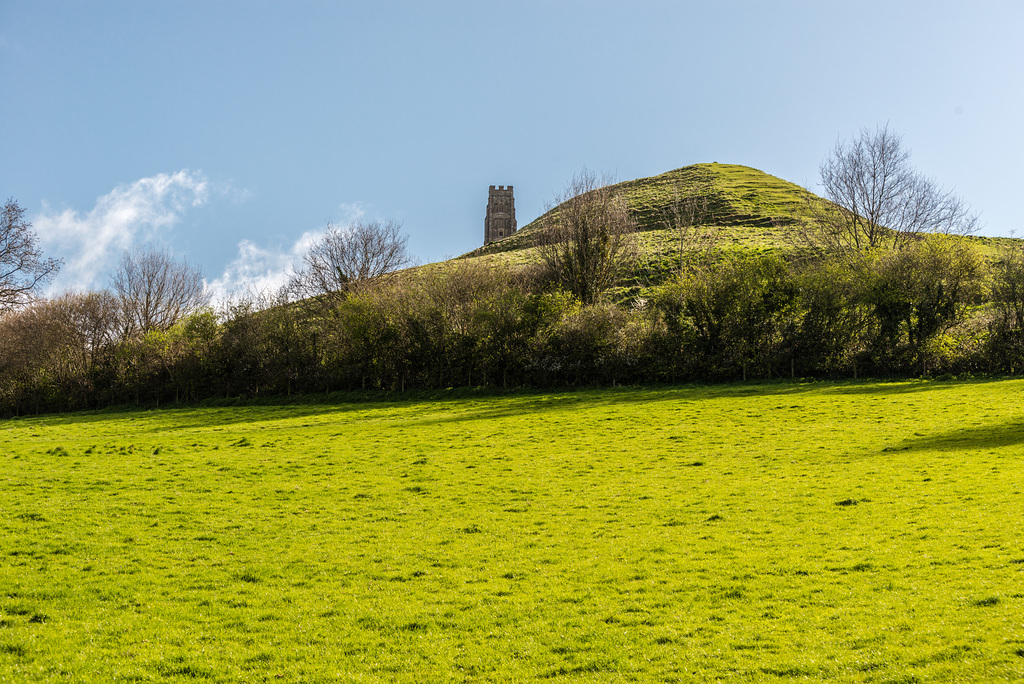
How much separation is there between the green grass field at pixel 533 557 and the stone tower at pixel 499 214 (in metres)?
123

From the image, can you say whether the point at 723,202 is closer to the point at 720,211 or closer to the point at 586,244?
the point at 720,211

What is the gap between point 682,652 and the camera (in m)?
7.59

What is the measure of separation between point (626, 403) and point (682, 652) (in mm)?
21227

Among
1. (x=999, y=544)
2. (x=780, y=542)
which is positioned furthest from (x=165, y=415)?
(x=999, y=544)

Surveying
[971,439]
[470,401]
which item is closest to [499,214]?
[470,401]

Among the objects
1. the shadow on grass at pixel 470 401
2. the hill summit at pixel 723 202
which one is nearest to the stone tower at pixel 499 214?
the hill summit at pixel 723 202

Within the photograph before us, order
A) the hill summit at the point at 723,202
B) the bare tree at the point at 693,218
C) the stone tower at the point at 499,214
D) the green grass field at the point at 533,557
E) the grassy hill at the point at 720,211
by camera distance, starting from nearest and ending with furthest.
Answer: the green grass field at the point at 533,557, the bare tree at the point at 693,218, the grassy hill at the point at 720,211, the hill summit at the point at 723,202, the stone tower at the point at 499,214

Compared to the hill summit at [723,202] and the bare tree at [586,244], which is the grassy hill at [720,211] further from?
the bare tree at [586,244]

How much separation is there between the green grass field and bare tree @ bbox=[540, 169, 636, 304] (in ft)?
77.7

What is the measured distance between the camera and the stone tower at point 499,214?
142 metres

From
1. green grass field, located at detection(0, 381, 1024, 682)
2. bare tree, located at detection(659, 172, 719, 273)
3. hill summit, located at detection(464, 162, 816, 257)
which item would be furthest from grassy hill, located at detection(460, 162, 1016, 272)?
green grass field, located at detection(0, 381, 1024, 682)

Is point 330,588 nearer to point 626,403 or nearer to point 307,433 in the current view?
point 307,433

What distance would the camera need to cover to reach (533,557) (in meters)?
11.2

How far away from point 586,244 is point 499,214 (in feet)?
331
